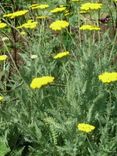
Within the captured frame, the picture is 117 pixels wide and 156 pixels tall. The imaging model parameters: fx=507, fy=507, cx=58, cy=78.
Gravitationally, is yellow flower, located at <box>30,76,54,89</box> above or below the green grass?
above

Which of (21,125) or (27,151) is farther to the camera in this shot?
(27,151)

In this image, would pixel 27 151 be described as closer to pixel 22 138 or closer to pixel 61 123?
pixel 22 138

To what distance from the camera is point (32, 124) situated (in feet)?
7.42

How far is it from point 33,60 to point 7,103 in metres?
0.42

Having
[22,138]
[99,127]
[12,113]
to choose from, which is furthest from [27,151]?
[99,127]

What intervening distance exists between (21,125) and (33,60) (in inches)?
24.8

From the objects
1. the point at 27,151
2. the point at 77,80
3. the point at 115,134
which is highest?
the point at 77,80

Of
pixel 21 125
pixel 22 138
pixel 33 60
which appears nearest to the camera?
pixel 21 125

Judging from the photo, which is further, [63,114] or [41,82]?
[63,114]

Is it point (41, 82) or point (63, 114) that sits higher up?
point (41, 82)

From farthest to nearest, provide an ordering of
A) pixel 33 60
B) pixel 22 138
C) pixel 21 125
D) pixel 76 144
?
pixel 33 60 < pixel 22 138 < pixel 21 125 < pixel 76 144

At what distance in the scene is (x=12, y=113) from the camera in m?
2.38

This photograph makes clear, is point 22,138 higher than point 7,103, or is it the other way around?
point 7,103

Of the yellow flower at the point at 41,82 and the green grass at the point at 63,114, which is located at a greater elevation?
the yellow flower at the point at 41,82
